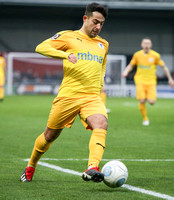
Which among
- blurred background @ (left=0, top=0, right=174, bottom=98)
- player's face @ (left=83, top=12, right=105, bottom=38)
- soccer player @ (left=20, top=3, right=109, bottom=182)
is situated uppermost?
player's face @ (left=83, top=12, right=105, bottom=38)

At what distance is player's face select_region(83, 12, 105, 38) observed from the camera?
5703 millimetres

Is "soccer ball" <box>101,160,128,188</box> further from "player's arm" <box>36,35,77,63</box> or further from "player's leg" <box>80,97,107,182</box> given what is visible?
"player's arm" <box>36,35,77,63</box>

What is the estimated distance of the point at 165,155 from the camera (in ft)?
27.1

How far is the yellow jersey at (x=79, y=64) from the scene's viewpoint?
5812 millimetres

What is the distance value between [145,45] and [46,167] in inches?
311

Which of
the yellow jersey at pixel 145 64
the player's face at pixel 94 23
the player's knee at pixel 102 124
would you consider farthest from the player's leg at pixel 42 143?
the yellow jersey at pixel 145 64

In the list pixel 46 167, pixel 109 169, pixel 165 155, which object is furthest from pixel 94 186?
pixel 165 155

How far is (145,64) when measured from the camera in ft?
47.7

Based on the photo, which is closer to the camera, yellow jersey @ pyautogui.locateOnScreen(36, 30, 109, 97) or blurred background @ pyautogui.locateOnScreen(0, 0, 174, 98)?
yellow jersey @ pyautogui.locateOnScreen(36, 30, 109, 97)

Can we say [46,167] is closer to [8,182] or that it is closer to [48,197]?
[8,182]

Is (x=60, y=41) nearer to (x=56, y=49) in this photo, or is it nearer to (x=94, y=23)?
(x=56, y=49)

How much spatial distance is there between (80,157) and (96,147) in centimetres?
273

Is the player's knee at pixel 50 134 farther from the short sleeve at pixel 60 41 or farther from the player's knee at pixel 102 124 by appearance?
the short sleeve at pixel 60 41

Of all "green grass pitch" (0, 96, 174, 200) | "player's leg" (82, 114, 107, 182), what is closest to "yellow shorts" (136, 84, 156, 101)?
"green grass pitch" (0, 96, 174, 200)
